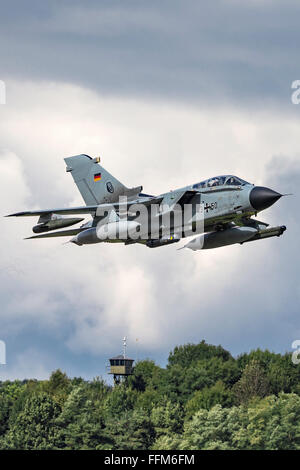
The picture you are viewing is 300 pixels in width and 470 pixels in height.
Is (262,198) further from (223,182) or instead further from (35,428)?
(35,428)

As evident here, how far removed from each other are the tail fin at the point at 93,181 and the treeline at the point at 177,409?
43.6m

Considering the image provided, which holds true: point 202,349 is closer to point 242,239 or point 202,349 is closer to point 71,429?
point 71,429

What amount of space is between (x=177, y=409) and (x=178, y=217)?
231 feet

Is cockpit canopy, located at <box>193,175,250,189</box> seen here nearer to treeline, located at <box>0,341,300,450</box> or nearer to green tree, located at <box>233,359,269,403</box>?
treeline, located at <box>0,341,300,450</box>

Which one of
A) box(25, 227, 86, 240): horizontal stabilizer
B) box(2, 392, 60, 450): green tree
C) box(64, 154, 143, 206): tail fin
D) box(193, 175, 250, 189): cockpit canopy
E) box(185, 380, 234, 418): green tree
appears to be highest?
box(64, 154, 143, 206): tail fin

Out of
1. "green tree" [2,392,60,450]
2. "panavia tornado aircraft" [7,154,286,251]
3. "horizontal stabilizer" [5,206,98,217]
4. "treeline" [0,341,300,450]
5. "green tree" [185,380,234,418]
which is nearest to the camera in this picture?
"panavia tornado aircraft" [7,154,286,251]

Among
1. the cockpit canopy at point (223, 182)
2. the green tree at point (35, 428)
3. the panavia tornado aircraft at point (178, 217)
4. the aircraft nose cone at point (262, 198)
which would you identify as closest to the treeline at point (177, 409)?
the green tree at point (35, 428)

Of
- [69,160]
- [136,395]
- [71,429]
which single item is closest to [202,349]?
[136,395]

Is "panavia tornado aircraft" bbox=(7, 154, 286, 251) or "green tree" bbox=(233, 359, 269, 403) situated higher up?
"panavia tornado aircraft" bbox=(7, 154, 286, 251)

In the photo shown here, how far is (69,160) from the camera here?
72.4 meters

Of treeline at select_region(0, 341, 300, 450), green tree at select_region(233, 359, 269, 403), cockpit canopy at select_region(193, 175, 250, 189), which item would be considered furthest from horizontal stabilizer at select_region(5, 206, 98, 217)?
green tree at select_region(233, 359, 269, 403)

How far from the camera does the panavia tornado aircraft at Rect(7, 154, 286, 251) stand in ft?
204

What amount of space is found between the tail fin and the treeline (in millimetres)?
43626

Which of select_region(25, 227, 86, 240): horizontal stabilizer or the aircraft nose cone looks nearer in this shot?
the aircraft nose cone
